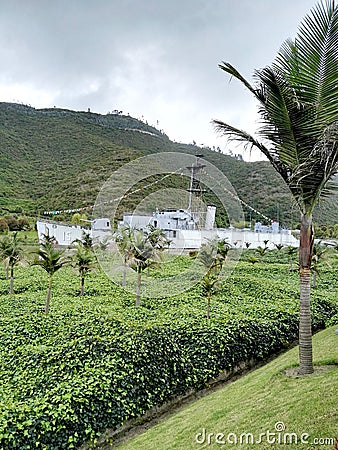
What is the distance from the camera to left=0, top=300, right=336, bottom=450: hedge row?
579 cm

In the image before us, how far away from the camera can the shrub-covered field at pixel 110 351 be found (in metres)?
5.98

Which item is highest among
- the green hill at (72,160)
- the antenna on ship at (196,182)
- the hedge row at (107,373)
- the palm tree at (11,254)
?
the green hill at (72,160)

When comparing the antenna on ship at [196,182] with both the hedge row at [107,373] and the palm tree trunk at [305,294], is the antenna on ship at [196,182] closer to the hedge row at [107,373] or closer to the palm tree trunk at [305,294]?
the hedge row at [107,373]

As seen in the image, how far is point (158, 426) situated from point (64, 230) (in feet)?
86.9

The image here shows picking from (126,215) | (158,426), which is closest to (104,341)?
(158,426)

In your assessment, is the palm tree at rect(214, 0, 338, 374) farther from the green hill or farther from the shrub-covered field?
the green hill

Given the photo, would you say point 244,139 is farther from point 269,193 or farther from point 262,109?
point 269,193

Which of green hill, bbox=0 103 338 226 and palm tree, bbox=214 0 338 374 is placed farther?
green hill, bbox=0 103 338 226

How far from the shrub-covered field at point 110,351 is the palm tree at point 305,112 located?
2.81 m

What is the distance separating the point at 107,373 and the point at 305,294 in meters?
3.76

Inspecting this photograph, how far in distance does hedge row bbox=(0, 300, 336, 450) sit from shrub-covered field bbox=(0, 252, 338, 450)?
0.06 ft

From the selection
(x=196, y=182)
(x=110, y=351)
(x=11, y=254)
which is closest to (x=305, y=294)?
(x=110, y=351)

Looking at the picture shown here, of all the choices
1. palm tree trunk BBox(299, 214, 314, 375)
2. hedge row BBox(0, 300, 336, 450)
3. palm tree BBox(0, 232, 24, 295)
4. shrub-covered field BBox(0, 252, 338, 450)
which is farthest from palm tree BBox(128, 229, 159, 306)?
palm tree trunk BBox(299, 214, 314, 375)

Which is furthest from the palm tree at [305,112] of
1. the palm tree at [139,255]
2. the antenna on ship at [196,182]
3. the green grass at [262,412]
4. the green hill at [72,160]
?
the green hill at [72,160]
